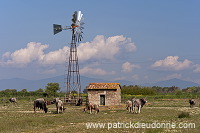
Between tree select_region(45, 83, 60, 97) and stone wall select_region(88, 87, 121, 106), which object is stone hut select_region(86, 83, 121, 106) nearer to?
stone wall select_region(88, 87, 121, 106)

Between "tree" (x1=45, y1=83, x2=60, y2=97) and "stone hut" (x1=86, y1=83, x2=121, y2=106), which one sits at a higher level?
"tree" (x1=45, y1=83, x2=60, y2=97)

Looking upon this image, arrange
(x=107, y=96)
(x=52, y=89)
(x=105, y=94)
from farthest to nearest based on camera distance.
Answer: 1. (x=52, y=89)
2. (x=105, y=94)
3. (x=107, y=96)

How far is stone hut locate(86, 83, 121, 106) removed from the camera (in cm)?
5978

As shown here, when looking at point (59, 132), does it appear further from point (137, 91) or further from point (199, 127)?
point (137, 91)

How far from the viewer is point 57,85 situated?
118 m

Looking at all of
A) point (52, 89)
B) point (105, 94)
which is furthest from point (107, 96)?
point (52, 89)

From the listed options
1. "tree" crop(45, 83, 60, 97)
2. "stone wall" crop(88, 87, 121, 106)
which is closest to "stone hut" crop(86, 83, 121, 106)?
"stone wall" crop(88, 87, 121, 106)

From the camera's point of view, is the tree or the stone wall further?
the tree

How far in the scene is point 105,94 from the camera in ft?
197

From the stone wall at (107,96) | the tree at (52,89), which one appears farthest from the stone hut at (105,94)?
the tree at (52,89)

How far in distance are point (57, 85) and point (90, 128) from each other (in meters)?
92.9

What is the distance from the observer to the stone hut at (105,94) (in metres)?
59.8

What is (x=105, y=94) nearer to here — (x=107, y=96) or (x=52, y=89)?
(x=107, y=96)

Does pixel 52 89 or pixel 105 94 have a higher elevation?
pixel 52 89
